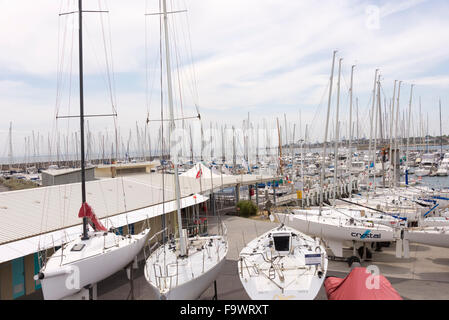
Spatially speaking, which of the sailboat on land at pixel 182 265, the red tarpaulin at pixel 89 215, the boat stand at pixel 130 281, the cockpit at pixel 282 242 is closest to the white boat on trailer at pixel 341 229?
the cockpit at pixel 282 242

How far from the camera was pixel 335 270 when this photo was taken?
1172 cm

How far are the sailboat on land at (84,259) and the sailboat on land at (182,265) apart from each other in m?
1.20

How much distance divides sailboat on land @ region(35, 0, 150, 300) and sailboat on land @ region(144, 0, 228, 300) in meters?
1.20

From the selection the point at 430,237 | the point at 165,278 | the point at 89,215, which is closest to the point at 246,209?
the point at 430,237

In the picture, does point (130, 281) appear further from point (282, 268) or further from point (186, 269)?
point (282, 268)

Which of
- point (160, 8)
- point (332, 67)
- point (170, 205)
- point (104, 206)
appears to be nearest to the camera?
point (160, 8)

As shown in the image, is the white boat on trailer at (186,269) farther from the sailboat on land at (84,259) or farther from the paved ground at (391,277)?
the paved ground at (391,277)

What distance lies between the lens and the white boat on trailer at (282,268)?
23.3ft

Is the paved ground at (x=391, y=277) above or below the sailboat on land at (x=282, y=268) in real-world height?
below

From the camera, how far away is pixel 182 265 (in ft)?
27.4

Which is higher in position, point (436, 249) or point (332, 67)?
point (332, 67)
